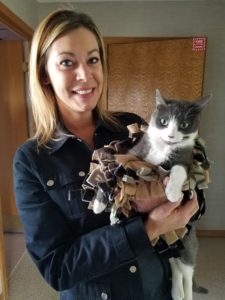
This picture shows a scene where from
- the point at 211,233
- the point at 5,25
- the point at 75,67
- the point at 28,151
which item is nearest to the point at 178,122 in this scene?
the point at 75,67

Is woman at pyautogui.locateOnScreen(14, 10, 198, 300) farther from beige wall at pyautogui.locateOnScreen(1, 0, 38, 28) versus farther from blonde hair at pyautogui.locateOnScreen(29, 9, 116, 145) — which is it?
beige wall at pyautogui.locateOnScreen(1, 0, 38, 28)

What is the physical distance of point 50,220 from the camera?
67 centimetres

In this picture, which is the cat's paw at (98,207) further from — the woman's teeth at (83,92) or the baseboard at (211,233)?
the baseboard at (211,233)

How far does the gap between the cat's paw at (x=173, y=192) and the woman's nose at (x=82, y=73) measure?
0.35 m

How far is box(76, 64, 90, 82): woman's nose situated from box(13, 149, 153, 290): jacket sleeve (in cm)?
32

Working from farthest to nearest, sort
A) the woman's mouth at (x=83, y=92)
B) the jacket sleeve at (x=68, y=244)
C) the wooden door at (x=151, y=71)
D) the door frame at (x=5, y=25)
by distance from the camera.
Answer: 1. the wooden door at (x=151, y=71)
2. the door frame at (x=5, y=25)
3. the woman's mouth at (x=83, y=92)
4. the jacket sleeve at (x=68, y=244)

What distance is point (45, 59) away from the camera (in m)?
0.77

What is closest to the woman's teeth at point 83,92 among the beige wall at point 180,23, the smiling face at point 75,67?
the smiling face at point 75,67

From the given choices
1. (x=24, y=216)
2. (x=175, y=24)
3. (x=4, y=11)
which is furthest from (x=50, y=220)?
(x=175, y=24)

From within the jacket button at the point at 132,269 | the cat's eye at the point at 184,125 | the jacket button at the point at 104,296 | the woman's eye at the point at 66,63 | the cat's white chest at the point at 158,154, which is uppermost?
the woman's eye at the point at 66,63

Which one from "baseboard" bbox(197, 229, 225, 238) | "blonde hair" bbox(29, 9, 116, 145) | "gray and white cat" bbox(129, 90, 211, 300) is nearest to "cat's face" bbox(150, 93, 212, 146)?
"gray and white cat" bbox(129, 90, 211, 300)

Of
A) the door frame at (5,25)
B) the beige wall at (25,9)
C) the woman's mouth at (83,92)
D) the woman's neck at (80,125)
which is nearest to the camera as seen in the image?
the woman's mouth at (83,92)

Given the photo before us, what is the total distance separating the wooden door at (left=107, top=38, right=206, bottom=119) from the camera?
2.41 meters

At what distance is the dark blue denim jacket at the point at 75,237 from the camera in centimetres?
65
